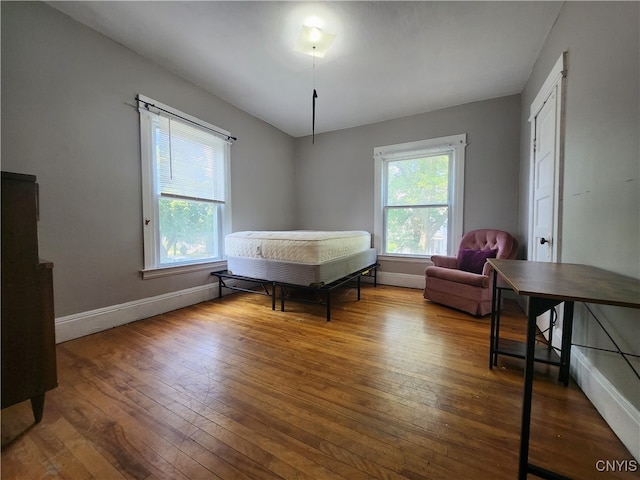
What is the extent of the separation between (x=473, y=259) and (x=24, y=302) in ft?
12.1

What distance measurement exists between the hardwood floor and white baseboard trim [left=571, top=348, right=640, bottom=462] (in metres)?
0.04

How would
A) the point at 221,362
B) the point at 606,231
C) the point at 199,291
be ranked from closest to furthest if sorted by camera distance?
the point at 606,231
the point at 221,362
the point at 199,291

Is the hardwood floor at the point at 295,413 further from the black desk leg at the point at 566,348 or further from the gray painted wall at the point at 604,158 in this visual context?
the gray painted wall at the point at 604,158

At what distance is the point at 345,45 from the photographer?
87.6 inches

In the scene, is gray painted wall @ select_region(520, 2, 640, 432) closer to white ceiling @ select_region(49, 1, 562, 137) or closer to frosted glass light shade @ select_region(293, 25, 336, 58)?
white ceiling @ select_region(49, 1, 562, 137)

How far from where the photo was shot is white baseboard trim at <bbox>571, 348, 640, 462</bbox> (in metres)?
1.00

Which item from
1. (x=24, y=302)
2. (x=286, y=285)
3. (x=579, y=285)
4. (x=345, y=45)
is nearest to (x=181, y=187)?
(x=286, y=285)

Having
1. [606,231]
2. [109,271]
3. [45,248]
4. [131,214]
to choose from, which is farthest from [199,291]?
[606,231]

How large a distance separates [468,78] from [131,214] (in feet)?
12.8

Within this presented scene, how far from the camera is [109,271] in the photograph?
7.33ft

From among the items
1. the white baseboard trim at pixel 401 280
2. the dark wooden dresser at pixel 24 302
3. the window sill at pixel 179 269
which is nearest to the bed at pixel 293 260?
the window sill at pixel 179 269

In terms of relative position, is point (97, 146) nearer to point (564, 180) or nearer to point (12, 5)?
point (12, 5)

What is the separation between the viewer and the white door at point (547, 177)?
181 cm

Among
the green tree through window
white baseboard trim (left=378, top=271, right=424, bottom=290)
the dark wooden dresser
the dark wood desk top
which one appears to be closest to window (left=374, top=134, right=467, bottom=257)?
the green tree through window
